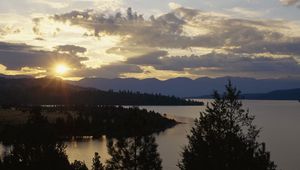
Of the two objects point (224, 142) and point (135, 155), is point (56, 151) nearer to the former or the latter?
point (135, 155)

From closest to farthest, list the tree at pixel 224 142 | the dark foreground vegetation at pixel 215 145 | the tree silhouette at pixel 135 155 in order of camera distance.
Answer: the tree at pixel 224 142 < the dark foreground vegetation at pixel 215 145 < the tree silhouette at pixel 135 155

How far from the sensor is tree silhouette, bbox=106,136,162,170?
48.9 meters

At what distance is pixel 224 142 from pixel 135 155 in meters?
16.0

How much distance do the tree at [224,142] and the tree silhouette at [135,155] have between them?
10189mm

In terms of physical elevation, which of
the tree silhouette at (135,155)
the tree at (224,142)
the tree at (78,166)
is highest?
the tree at (224,142)

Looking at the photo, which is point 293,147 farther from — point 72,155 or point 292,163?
point 72,155

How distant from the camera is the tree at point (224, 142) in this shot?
35250 millimetres

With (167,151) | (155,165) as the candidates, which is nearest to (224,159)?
(155,165)

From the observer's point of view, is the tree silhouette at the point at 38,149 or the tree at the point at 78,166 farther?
the tree at the point at 78,166

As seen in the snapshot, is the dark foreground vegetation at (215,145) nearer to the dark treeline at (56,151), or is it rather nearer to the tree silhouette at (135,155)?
the dark treeline at (56,151)

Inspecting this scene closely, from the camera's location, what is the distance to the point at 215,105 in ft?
127

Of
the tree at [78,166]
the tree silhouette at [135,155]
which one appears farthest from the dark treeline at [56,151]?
the tree at [78,166]

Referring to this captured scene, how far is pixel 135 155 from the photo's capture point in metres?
49.8

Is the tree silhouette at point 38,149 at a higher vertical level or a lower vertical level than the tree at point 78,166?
higher
